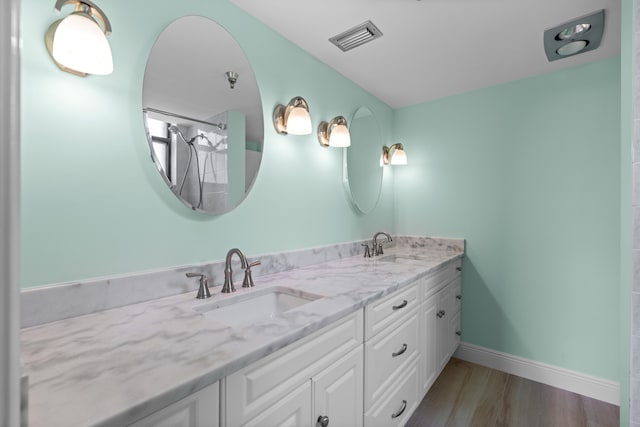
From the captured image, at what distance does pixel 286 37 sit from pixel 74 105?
1159mm

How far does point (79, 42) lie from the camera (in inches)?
33.3

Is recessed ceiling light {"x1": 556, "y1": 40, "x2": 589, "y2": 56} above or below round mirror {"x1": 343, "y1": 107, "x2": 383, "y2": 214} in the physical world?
above

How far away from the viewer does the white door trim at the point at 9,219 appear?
293mm

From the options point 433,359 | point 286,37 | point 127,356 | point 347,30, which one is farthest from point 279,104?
point 433,359

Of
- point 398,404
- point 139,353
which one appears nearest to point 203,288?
point 139,353

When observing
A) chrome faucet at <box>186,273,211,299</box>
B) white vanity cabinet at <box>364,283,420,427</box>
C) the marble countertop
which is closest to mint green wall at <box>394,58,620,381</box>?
white vanity cabinet at <box>364,283,420,427</box>

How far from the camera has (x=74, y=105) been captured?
939 millimetres

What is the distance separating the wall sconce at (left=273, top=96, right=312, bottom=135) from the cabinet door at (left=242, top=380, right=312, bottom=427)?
119 cm

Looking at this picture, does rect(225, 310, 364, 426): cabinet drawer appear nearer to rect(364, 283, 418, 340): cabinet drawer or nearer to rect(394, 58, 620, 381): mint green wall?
rect(364, 283, 418, 340): cabinet drawer

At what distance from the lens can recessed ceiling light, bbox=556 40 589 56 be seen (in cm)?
173

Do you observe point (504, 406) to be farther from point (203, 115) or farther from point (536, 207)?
point (203, 115)

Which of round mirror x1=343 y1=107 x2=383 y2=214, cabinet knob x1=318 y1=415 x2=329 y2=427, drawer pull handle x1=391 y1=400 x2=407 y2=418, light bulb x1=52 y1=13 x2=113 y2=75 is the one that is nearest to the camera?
light bulb x1=52 y1=13 x2=113 y2=75

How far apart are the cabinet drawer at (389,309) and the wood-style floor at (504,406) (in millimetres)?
747

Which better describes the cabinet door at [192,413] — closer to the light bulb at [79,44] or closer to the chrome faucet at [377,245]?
the light bulb at [79,44]
